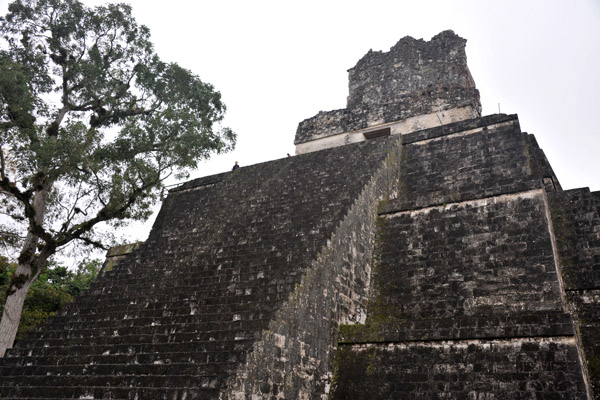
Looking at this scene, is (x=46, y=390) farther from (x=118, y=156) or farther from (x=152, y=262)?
(x=118, y=156)

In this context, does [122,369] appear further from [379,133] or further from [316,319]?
[379,133]

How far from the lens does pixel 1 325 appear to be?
958 cm

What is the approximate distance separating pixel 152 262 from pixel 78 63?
20.9 feet

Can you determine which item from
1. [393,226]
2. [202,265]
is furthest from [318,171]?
[202,265]

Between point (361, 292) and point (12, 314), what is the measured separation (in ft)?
24.6

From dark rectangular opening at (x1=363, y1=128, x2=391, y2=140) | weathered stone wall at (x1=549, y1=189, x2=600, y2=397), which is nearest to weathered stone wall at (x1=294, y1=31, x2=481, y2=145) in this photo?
dark rectangular opening at (x1=363, y1=128, x2=391, y2=140)

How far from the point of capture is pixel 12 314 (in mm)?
9727

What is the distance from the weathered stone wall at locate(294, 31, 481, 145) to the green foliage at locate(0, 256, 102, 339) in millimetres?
9446

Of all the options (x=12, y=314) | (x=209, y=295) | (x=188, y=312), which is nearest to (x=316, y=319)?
(x=209, y=295)

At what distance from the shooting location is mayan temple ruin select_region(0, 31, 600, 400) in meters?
5.84

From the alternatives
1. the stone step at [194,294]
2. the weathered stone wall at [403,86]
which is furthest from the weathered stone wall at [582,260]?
the weathered stone wall at [403,86]

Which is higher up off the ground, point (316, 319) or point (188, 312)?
point (188, 312)

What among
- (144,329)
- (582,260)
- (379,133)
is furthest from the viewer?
(379,133)

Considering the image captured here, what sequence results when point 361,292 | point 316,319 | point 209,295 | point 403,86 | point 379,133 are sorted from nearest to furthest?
point 316,319, point 209,295, point 361,292, point 379,133, point 403,86
